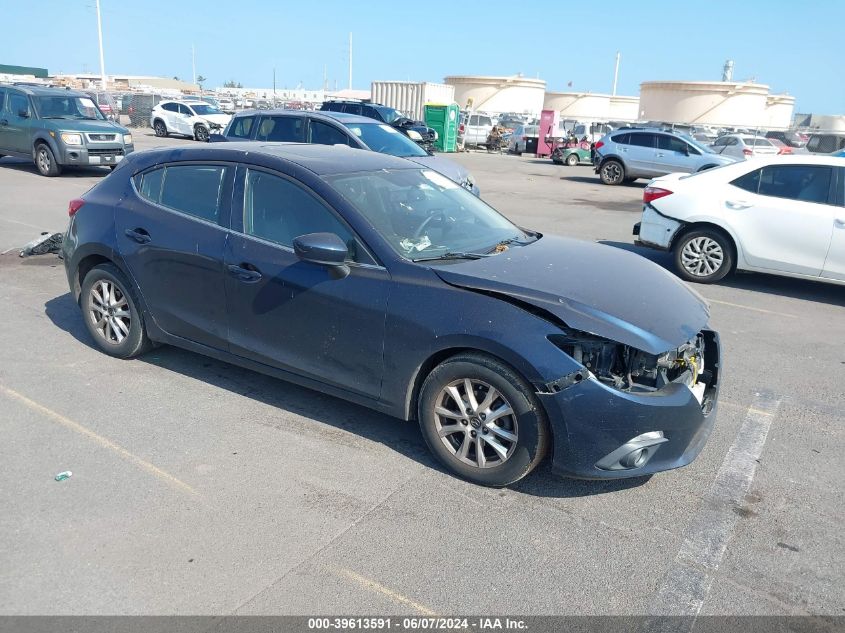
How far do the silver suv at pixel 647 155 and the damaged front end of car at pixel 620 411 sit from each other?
18415 mm

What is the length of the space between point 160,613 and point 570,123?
38313 millimetres

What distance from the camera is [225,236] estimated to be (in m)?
4.51

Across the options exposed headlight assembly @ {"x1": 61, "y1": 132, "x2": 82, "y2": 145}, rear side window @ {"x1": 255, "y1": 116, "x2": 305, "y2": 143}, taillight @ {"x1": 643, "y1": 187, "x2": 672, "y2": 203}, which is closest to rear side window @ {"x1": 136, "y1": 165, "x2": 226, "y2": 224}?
taillight @ {"x1": 643, "y1": 187, "x2": 672, "y2": 203}

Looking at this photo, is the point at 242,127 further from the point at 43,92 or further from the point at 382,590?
the point at 382,590

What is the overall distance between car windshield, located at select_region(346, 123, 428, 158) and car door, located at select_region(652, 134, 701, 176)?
11.2 m

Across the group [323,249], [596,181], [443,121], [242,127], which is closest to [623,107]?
[443,121]

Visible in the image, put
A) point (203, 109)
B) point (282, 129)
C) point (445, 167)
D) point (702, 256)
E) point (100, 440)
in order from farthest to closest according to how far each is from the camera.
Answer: point (203, 109)
point (282, 129)
point (445, 167)
point (702, 256)
point (100, 440)

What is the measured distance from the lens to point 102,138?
16.0 meters

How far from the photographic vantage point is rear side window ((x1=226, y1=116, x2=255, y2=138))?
41.5 feet

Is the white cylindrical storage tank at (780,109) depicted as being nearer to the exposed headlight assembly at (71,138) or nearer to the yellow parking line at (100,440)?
the exposed headlight assembly at (71,138)

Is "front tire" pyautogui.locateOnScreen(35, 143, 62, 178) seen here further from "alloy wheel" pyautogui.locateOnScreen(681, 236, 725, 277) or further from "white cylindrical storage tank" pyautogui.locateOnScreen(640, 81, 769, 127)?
"white cylindrical storage tank" pyautogui.locateOnScreen(640, 81, 769, 127)

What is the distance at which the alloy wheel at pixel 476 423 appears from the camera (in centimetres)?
363

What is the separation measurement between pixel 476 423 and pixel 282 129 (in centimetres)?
972

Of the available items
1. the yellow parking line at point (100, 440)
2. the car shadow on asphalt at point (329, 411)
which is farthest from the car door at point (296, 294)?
the yellow parking line at point (100, 440)
